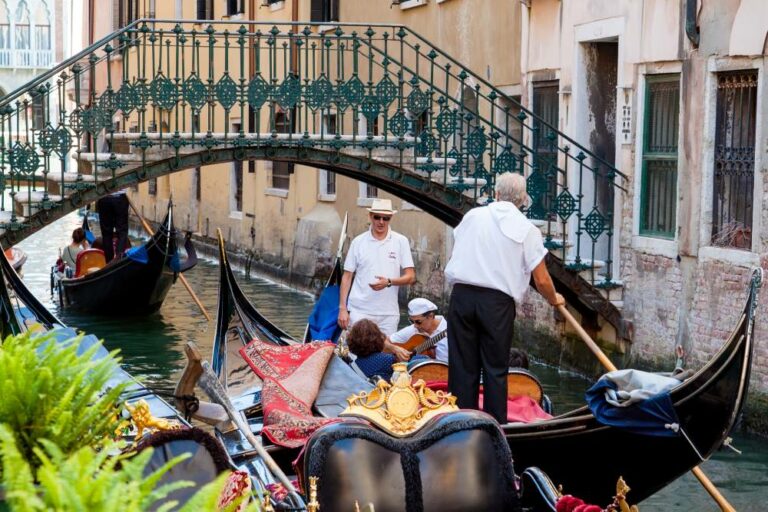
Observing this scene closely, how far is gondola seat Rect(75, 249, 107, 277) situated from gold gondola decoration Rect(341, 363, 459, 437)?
28.2 ft

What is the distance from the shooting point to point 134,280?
36.7 feet

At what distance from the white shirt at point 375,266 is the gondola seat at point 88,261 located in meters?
6.00

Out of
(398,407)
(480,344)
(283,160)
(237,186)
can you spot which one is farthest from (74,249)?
(398,407)

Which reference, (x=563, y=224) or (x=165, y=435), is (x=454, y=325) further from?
(x=563, y=224)

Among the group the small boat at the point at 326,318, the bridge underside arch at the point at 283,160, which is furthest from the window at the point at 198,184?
the small boat at the point at 326,318

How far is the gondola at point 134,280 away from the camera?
1111 cm

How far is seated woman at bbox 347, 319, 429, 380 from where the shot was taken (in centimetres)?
545

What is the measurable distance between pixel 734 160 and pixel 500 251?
2.40 m

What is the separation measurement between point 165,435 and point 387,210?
317cm

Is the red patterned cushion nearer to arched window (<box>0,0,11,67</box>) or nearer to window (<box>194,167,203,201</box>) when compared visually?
window (<box>194,167,203,201</box>)

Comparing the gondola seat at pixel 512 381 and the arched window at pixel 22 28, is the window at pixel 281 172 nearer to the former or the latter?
the gondola seat at pixel 512 381

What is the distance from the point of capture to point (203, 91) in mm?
7727

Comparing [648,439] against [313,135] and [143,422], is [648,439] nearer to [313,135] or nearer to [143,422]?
[143,422]

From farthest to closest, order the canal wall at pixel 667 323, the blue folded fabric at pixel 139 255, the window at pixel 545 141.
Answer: the blue folded fabric at pixel 139 255, the window at pixel 545 141, the canal wall at pixel 667 323
